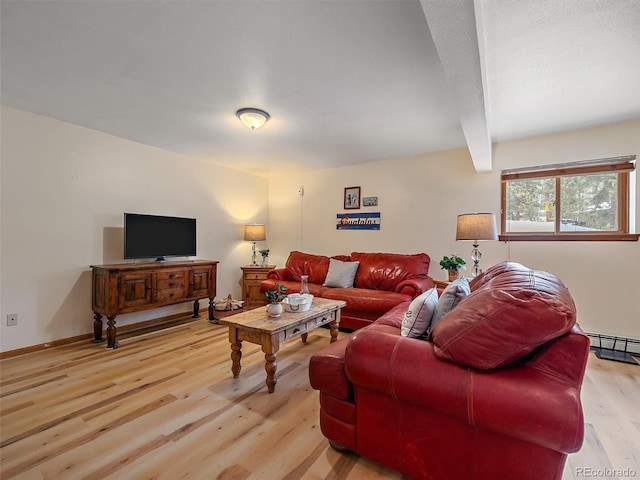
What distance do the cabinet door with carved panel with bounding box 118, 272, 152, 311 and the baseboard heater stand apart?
4609mm

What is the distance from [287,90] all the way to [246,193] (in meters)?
2.92

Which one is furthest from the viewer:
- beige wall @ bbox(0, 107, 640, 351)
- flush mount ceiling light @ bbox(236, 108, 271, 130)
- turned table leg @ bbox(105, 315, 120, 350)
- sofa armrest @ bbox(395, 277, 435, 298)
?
sofa armrest @ bbox(395, 277, 435, 298)

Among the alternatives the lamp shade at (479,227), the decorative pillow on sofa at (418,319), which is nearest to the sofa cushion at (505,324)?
the decorative pillow on sofa at (418,319)

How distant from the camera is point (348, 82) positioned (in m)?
2.20

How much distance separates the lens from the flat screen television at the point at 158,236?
3273 mm

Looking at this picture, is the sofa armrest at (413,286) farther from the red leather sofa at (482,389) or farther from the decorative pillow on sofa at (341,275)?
the red leather sofa at (482,389)

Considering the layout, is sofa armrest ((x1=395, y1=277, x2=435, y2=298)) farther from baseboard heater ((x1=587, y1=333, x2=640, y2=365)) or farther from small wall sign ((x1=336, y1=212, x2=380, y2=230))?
baseboard heater ((x1=587, y1=333, x2=640, y2=365))

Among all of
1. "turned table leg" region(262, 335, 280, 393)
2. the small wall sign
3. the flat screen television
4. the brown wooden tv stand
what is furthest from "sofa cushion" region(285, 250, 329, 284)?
"turned table leg" region(262, 335, 280, 393)

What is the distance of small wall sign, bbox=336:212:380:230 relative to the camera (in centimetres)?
439

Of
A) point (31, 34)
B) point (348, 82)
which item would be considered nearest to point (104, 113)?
point (31, 34)

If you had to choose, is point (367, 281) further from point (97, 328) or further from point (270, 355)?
point (97, 328)

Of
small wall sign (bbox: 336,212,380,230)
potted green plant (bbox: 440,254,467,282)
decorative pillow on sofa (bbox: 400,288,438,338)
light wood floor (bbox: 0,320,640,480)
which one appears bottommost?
light wood floor (bbox: 0,320,640,480)

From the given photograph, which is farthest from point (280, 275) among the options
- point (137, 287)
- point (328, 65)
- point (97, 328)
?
point (328, 65)

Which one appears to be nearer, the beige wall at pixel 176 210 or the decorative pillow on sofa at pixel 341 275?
the beige wall at pixel 176 210
